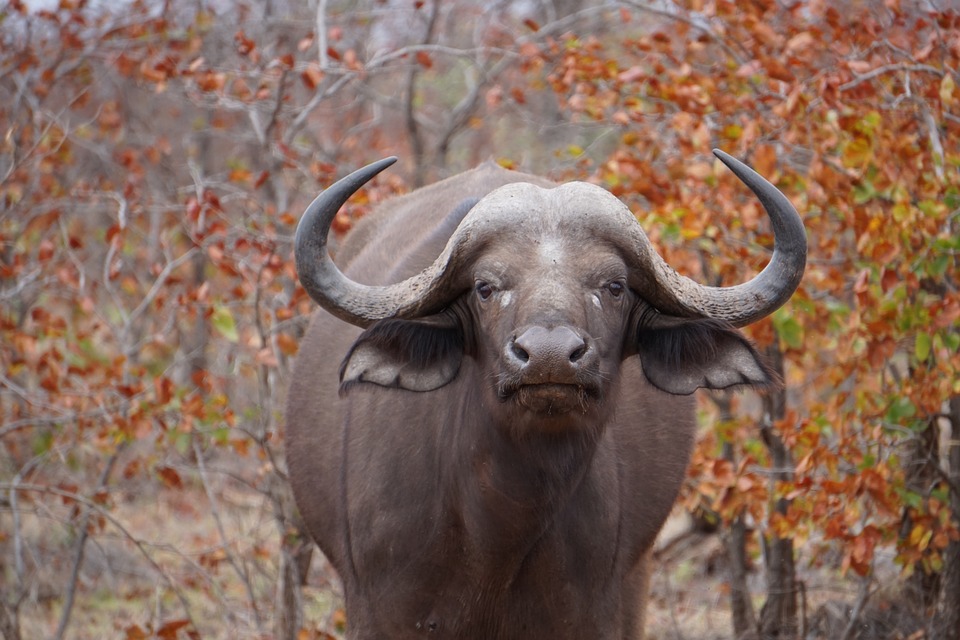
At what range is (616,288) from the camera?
12.9 ft

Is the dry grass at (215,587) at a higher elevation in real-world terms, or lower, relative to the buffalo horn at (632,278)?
lower

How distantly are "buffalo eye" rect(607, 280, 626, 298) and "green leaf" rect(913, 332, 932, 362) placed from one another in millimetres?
1807

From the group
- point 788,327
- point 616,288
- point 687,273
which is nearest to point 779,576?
point 788,327

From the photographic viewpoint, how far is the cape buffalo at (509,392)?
3826 mm

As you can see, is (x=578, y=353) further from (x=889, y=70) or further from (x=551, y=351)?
(x=889, y=70)

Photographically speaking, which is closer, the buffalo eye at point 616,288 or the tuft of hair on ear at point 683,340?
the buffalo eye at point 616,288

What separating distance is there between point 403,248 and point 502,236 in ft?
4.93

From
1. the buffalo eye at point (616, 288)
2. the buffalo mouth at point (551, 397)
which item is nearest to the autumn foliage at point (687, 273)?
the buffalo eye at point (616, 288)

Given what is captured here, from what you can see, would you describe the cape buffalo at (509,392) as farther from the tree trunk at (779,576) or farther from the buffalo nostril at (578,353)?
the tree trunk at (779,576)

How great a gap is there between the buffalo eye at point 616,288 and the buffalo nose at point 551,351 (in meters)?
0.45

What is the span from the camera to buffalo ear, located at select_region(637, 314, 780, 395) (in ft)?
13.5

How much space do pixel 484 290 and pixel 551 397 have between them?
534 millimetres

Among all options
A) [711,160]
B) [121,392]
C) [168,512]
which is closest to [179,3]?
[168,512]

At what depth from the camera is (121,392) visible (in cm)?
623
